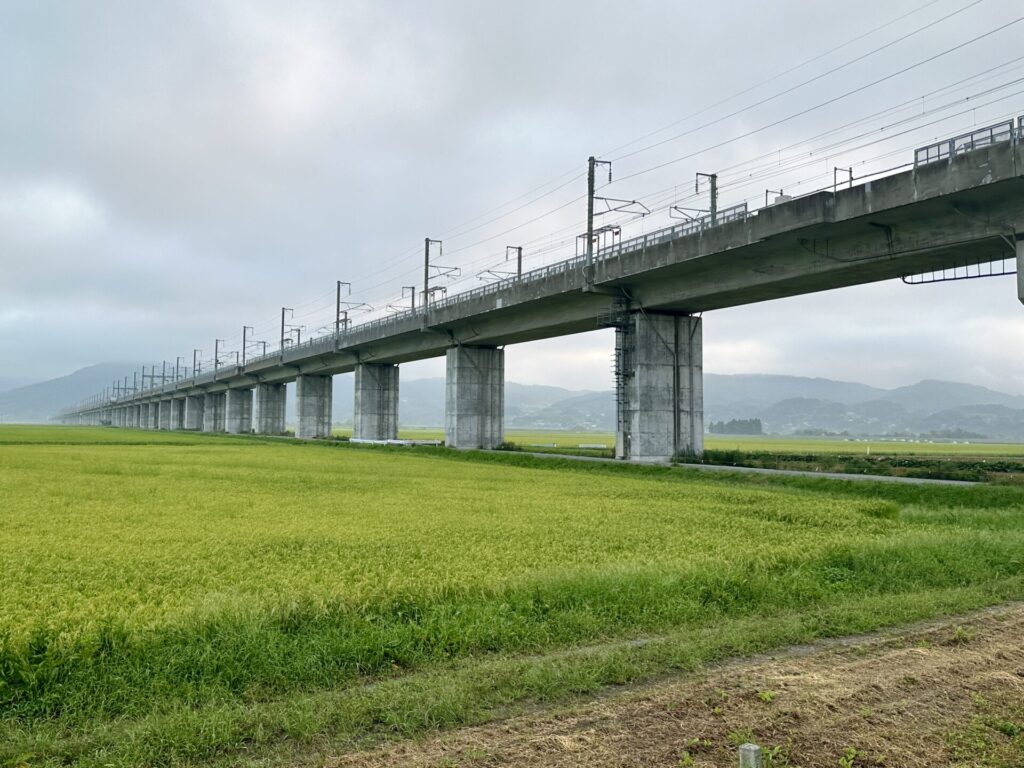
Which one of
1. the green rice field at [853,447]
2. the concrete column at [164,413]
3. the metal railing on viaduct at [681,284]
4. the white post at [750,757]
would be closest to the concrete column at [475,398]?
the metal railing on viaduct at [681,284]

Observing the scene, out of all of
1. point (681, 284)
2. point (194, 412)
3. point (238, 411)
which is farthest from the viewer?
point (194, 412)

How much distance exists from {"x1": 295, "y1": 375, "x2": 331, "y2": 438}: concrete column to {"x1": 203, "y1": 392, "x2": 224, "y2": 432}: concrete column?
57.6 m

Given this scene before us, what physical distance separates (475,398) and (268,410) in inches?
2448

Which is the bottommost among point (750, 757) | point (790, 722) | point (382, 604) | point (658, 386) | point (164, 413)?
point (790, 722)

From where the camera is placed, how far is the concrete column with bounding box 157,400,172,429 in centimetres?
18225

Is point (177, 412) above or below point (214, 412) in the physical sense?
above

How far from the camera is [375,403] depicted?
7912cm

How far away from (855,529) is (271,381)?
103856 millimetres

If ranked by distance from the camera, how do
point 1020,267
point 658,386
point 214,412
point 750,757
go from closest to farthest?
point 750,757 < point 1020,267 < point 658,386 < point 214,412

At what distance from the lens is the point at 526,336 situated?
5675 centimetres

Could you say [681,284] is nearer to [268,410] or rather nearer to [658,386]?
[658,386]

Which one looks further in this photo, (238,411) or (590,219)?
(238,411)

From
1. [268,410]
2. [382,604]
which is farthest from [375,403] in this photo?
[382,604]

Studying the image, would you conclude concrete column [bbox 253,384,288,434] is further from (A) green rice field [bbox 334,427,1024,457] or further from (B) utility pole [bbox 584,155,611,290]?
(B) utility pole [bbox 584,155,611,290]
